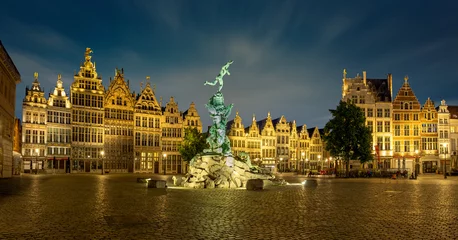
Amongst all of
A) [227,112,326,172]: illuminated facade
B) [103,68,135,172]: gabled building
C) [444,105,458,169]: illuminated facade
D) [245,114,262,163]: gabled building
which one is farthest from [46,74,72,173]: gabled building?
[444,105,458,169]: illuminated facade

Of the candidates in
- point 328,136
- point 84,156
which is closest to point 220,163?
point 328,136

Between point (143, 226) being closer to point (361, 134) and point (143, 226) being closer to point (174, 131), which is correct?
point (361, 134)

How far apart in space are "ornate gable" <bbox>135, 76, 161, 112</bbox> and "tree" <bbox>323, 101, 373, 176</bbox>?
35.8 m

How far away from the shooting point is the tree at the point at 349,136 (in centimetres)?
6322

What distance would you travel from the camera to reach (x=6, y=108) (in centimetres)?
4484

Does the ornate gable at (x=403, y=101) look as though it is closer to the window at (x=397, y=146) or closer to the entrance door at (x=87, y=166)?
the window at (x=397, y=146)

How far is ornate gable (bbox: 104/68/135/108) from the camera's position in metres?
81.1

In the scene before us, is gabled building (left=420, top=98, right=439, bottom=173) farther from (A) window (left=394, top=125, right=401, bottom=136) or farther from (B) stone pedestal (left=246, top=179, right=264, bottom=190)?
(B) stone pedestal (left=246, top=179, right=264, bottom=190)

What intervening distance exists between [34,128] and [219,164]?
4716 centimetres

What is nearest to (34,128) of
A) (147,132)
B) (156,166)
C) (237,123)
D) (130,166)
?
(130,166)

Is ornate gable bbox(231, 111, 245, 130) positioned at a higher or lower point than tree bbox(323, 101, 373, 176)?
higher

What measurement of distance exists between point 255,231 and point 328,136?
53.8 metres

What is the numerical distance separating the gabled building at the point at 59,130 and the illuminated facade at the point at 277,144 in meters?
33.9

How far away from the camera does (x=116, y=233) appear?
38.4 ft
